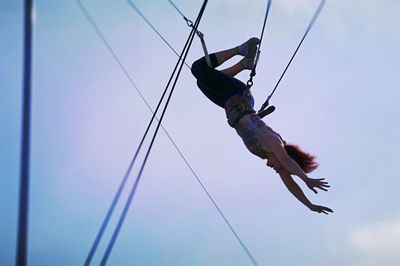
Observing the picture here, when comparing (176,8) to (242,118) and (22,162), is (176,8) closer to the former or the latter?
(242,118)

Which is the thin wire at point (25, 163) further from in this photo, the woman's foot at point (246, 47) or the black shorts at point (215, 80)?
the woman's foot at point (246, 47)

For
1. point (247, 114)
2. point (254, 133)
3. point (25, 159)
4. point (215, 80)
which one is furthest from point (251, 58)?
point (25, 159)

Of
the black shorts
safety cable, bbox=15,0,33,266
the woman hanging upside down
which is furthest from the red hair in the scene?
safety cable, bbox=15,0,33,266

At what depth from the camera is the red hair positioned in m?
4.96

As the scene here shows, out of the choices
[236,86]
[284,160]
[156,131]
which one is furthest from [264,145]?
[156,131]

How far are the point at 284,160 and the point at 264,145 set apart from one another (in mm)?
234

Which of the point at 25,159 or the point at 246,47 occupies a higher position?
the point at 246,47

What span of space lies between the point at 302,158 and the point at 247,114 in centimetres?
63

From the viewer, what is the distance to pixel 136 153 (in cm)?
419

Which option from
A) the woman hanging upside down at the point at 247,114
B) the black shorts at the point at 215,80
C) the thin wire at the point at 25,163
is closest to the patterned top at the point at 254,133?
the woman hanging upside down at the point at 247,114

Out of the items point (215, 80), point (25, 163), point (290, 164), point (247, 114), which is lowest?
point (25, 163)

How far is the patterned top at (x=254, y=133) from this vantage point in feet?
15.5

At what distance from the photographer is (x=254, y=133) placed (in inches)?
187

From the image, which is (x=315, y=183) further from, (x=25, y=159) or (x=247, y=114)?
(x=25, y=159)
